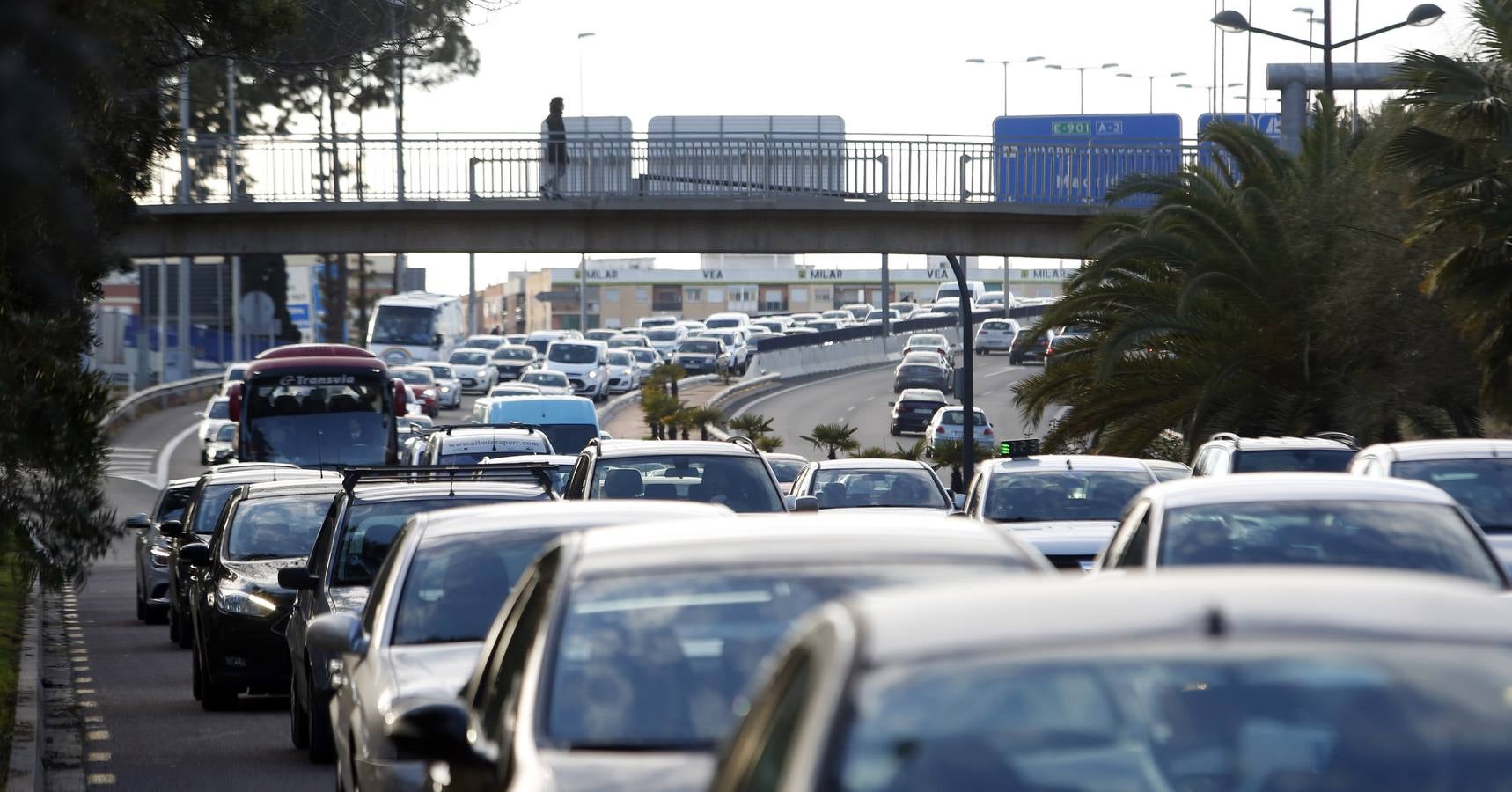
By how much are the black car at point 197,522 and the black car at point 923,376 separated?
44755 millimetres

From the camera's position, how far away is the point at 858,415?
63500mm

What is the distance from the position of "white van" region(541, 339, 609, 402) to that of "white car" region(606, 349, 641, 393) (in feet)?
7.11

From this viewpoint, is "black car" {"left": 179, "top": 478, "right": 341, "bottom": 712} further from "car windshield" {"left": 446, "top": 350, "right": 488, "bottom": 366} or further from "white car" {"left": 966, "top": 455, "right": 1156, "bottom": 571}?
"car windshield" {"left": 446, "top": 350, "right": 488, "bottom": 366}

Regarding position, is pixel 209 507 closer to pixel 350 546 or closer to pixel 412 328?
pixel 350 546

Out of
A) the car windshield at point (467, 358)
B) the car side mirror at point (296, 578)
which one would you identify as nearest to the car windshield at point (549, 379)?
the car windshield at point (467, 358)

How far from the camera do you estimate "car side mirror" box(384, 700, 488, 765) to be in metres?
5.08

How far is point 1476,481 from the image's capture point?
1363 centimetres

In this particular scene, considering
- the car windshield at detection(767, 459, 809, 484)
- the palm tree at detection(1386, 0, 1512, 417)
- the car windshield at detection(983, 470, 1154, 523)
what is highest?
the palm tree at detection(1386, 0, 1512, 417)

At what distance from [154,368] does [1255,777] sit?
91.0 metres

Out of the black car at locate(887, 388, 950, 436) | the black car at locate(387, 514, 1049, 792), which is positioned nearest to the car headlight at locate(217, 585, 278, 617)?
the black car at locate(387, 514, 1049, 792)

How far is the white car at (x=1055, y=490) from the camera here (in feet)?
55.2

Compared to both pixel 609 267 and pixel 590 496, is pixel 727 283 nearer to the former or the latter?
pixel 609 267

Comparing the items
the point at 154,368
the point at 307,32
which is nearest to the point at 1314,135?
the point at 307,32

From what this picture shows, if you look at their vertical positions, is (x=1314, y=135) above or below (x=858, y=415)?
above
